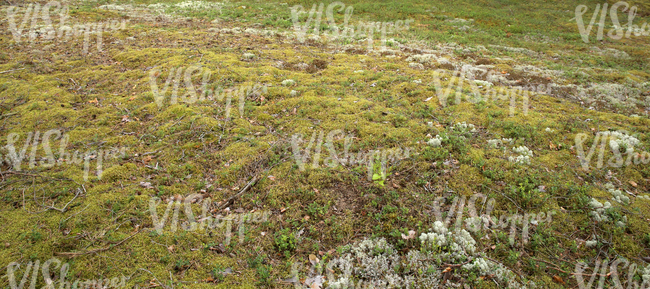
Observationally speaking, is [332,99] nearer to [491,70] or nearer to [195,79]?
[195,79]

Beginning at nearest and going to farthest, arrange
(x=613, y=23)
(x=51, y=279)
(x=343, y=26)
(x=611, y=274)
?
(x=51, y=279) → (x=611, y=274) → (x=343, y=26) → (x=613, y=23)

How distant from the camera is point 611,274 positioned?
450 cm

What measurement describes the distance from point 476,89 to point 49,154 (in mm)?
12291

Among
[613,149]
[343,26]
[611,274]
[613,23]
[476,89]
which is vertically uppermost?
[613,23]

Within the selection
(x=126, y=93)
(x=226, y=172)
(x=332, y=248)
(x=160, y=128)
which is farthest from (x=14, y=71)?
(x=332, y=248)

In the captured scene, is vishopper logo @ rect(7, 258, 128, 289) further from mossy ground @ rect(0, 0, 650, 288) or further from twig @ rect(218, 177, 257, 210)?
twig @ rect(218, 177, 257, 210)

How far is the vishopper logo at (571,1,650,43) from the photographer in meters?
19.1

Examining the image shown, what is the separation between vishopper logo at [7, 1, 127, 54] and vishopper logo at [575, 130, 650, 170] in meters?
17.9

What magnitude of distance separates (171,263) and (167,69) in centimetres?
832

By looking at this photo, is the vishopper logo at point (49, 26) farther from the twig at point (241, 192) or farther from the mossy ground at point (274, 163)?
the twig at point (241, 192)

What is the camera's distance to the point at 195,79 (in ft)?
33.0

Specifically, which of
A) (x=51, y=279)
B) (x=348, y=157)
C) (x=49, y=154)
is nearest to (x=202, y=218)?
(x=51, y=279)

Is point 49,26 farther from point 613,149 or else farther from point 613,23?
point 613,23

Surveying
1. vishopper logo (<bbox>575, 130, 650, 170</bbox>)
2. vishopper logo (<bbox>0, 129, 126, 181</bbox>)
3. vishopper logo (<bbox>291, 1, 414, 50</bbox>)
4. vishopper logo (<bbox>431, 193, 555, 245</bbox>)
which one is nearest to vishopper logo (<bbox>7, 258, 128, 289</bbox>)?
vishopper logo (<bbox>0, 129, 126, 181</bbox>)
